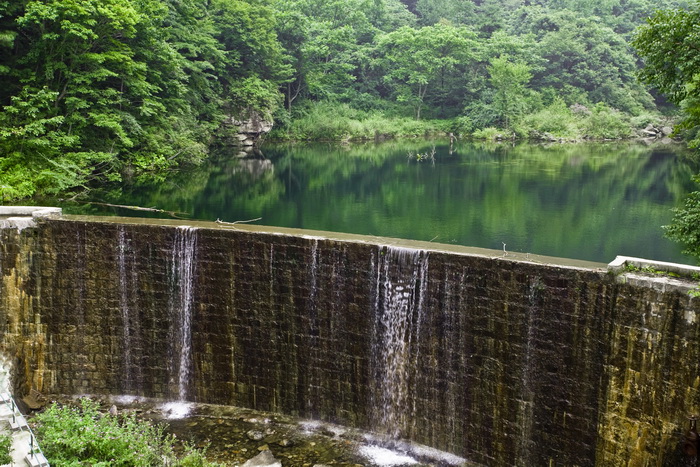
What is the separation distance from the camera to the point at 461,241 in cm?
1691

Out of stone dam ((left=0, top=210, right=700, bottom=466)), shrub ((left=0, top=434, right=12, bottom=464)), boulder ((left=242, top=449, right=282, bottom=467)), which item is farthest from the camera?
boulder ((left=242, top=449, right=282, bottom=467))

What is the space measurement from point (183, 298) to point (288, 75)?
133 ft

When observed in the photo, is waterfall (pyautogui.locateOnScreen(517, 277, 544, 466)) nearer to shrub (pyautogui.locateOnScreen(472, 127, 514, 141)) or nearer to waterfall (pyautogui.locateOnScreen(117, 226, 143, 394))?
waterfall (pyautogui.locateOnScreen(117, 226, 143, 394))

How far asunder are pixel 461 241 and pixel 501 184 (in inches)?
442

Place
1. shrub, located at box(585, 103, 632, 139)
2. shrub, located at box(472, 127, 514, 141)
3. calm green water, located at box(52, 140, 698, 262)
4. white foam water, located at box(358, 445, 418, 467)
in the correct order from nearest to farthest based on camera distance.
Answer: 1. white foam water, located at box(358, 445, 418, 467)
2. calm green water, located at box(52, 140, 698, 262)
3. shrub, located at box(585, 103, 632, 139)
4. shrub, located at box(472, 127, 514, 141)

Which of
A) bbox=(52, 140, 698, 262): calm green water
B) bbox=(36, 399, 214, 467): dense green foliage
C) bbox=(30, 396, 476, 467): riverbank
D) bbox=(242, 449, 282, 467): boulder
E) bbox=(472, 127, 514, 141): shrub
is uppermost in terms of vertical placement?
bbox=(472, 127, 514, 141): shrub

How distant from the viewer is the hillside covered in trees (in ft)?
68.1

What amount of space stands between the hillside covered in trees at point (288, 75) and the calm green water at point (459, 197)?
7.37ft

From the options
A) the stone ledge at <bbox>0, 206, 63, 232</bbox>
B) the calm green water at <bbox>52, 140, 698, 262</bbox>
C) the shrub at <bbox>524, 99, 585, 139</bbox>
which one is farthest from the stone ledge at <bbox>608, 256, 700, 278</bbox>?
the shrub at <bbox>524, 99, 585, 139</bbox>

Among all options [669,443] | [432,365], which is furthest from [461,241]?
[669,443]

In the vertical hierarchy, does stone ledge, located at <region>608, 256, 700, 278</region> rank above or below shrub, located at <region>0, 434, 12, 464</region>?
above

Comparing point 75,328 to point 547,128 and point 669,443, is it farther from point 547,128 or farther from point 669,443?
point 547,128

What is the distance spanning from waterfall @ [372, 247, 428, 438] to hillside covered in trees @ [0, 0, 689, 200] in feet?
40.2

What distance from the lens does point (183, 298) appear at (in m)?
11.5
